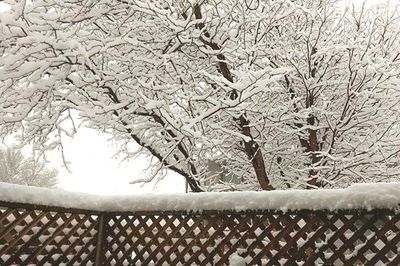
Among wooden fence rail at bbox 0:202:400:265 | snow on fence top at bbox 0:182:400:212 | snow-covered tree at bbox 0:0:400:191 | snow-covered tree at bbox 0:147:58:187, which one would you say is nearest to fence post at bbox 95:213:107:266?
wooden fence rail at bbox 0:202:400:265

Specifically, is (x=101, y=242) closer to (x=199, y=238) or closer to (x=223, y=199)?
(x=199, y=238)

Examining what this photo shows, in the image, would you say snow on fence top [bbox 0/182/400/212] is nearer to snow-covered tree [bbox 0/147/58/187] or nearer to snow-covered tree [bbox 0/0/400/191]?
snow-covered tree [bbox 0/0/400/191]

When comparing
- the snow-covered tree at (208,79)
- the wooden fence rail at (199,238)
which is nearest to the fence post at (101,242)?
the wooden fence rail at (199,238)

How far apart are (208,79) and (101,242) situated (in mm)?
3501

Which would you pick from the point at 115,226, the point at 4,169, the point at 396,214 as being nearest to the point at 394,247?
the point at 396,214

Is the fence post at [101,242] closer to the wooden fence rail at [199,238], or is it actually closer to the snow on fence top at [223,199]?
the wooden fence rail at [199,238]

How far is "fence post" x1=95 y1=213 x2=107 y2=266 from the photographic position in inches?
146

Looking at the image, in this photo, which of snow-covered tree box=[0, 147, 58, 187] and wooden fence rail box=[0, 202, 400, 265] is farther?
snow-covered tree box=[0, 147, 58, 187]

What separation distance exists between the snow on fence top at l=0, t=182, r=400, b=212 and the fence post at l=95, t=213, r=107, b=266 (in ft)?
0.34

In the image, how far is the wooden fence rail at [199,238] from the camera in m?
3.00

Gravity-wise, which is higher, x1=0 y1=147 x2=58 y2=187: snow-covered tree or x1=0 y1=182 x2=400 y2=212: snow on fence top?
x1=0 y1=182 x2=400 y2=212: snow on fence top

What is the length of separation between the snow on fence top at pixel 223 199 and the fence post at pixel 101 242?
10cm

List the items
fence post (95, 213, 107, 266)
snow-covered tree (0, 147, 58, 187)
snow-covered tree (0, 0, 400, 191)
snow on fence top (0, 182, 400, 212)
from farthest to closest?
snow-covered tree (0, 147, 58, 187) < snow-covered tree (0, 0, 400, 191) < fence post (95, 213, 107, 266) < snow on fence top (0, 182, 400, 212)

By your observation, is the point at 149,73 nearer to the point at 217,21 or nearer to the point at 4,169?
the point at 217,21
